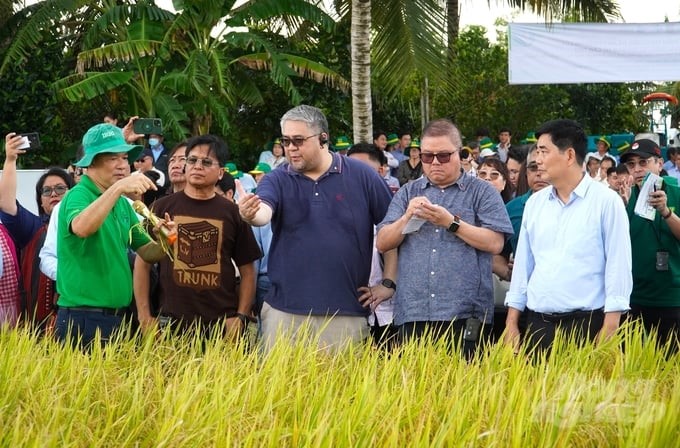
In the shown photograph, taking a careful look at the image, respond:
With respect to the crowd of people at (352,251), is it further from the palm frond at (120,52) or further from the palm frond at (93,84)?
the palm frond at (120,52)

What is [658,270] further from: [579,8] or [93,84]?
[579,8]

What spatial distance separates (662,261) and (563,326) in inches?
47.8

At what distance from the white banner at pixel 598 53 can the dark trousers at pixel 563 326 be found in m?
7.03

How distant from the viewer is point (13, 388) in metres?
4.66

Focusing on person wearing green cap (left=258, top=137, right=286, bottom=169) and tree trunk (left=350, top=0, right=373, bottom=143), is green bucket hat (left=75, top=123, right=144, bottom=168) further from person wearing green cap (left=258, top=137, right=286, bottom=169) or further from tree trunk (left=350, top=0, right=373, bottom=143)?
person wearing green cap (left=258, top=137, right=286, bottom=169)

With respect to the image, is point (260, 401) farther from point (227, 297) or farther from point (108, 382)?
point (227, 297)

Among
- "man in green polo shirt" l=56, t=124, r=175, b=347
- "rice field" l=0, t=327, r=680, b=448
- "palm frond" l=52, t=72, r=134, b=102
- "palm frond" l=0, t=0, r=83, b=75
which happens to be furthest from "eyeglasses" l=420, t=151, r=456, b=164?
"palm frond" l=0, t=0, r=83, b=75

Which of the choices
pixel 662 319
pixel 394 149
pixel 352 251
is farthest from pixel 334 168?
pixel 394 149

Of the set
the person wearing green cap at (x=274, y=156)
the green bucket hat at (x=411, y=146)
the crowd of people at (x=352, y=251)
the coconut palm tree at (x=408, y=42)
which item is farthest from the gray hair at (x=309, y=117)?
the person wearing green cap at (x=274, y=156)

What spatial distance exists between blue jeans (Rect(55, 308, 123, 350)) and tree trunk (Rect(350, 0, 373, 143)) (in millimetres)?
7171

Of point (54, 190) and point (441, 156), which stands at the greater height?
point (441, 156)

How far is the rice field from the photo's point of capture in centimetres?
396

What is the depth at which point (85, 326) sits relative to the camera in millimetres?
5801

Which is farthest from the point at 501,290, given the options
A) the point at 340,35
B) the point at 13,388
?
the point at 340,35
